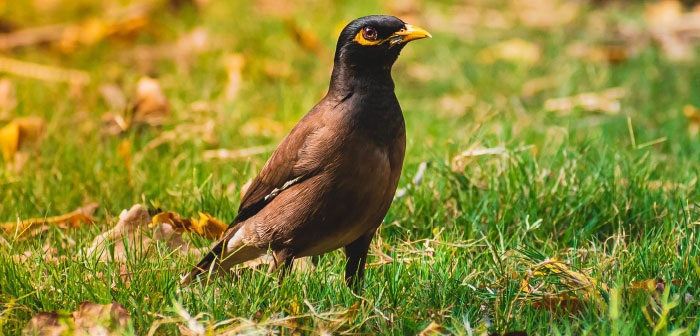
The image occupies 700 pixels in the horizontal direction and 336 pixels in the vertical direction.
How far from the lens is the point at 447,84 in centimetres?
758

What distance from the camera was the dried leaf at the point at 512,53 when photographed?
797 centimetres

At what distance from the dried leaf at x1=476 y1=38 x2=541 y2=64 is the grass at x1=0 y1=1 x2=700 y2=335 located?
87 millimetres

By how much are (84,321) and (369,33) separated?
1.63 meters

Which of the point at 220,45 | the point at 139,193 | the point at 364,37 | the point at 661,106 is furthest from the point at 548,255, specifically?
the point at 220,45

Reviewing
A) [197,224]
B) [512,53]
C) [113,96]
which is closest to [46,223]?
[197,224]

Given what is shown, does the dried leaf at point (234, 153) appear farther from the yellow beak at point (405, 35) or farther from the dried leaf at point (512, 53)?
the dried leaf at point (512, 53)

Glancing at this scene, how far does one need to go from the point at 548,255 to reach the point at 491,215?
0.55 m

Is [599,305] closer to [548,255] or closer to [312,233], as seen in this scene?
[548,255]

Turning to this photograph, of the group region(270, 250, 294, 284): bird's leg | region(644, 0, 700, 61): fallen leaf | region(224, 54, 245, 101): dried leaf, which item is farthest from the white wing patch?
region(644, 0, 700, 61): fallen leaf

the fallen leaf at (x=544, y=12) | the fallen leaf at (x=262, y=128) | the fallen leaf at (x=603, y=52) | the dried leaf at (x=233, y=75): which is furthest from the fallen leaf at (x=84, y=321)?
the fallen leaf at (x=544, y=12)

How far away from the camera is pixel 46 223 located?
462 centimetres

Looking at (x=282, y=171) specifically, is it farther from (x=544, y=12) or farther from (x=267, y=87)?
(x=544, y=12)

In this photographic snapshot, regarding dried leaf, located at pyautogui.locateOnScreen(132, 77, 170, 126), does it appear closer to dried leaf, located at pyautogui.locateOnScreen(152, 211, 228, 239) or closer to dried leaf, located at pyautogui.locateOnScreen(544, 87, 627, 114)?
dried leaf, located at pyautogui.locateOnScreen(152, 211, 228, 239)

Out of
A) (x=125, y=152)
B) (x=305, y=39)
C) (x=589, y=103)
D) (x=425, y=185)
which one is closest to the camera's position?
(x=425, y=185)
